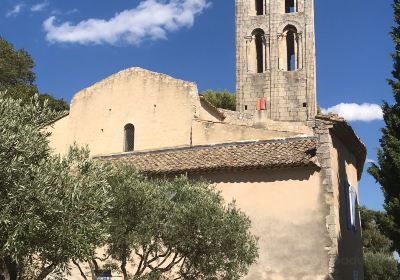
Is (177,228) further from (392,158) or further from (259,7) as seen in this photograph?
(259,7)

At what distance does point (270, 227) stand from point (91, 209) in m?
8.81

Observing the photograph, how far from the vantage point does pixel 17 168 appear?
8.70 metres

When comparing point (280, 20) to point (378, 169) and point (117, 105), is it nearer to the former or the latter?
point (117, 105)

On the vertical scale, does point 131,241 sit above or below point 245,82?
below

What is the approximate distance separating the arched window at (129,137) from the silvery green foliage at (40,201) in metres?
15.4

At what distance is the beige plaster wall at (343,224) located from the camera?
1727 centimetres

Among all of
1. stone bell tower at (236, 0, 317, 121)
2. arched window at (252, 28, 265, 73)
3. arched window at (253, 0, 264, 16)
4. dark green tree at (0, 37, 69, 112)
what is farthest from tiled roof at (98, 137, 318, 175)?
arched window at (253, 0, 264, 16)

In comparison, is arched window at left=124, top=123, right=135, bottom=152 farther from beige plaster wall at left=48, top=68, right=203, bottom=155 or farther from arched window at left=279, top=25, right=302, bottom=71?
arched window at left=279, top=25, right=302, bottom=71

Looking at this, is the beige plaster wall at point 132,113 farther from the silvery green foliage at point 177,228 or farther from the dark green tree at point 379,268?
the dark green tree at point 379,268

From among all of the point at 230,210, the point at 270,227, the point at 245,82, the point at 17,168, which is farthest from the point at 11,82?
the point at 17,168

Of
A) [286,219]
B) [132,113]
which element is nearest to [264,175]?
[286,219]

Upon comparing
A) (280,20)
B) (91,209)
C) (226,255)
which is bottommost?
(226,255)

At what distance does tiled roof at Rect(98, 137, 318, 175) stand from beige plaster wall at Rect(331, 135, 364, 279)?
3.32 ft

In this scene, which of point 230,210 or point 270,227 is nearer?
point 230,210
